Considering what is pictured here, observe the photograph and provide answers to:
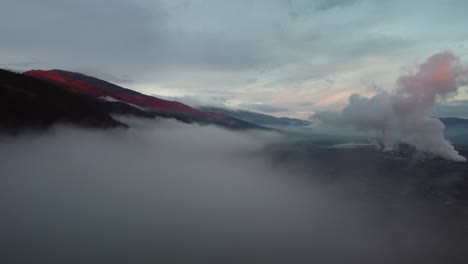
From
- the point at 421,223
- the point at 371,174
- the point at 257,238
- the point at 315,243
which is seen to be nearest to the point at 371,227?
the point at 421,223

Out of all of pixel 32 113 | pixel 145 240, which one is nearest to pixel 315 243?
pixel 145 240

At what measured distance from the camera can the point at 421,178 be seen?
527ft

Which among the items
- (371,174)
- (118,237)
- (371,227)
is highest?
(371,174)

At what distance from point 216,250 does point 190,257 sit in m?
9.66

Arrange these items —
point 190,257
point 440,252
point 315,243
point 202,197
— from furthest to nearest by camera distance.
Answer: point 202,197 → point 315,243 → point 190,257 → point 440,252

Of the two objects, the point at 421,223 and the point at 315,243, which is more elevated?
the point at 421,223

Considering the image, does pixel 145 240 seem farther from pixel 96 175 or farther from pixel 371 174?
pixel 371 174

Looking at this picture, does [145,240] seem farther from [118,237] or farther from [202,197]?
[202,197]

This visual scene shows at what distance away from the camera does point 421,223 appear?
101 metres

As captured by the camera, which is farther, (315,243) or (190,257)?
(315,243)

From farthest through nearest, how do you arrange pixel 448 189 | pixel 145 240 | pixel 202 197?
1. pixel 202 197
2. pixel 448 189
3. pixel 145 240

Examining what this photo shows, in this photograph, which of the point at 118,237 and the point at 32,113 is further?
the point at 32,113

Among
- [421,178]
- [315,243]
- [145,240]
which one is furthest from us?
[421,178]

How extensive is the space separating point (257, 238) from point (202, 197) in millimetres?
77289
